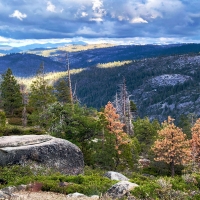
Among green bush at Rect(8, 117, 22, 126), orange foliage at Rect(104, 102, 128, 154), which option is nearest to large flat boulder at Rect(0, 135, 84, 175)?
orange foliage at Rect(104, 102, 128, 154)

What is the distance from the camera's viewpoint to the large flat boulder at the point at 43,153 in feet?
67.2

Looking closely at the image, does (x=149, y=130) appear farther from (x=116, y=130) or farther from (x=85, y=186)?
(x=85, y=186)

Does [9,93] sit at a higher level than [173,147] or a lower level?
higher

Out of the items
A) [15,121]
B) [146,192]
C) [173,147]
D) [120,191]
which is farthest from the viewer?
[15,121]

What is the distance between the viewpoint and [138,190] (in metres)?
13.8

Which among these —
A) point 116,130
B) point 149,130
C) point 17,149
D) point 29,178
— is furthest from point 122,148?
point 149,130

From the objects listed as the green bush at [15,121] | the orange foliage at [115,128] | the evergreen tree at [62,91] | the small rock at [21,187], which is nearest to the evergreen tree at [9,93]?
the green bush at [15,121]

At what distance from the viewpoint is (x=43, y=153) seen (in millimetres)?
21375

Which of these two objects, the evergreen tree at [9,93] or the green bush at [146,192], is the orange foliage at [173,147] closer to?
the evergreen tree at [9,93]

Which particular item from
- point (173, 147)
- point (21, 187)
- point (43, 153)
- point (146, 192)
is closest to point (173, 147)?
point (173, 147)

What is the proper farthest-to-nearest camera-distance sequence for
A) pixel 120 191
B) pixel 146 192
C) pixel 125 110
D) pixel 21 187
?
pixel 125 110, pixel 21 187, pixel 146 192, pixel 120 191

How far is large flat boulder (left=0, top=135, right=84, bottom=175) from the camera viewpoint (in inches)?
806

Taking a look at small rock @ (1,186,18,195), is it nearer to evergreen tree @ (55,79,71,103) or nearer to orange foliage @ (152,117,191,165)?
orange foliage @ (152,117,191,165)

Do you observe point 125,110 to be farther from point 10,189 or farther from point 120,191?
point 120,191
